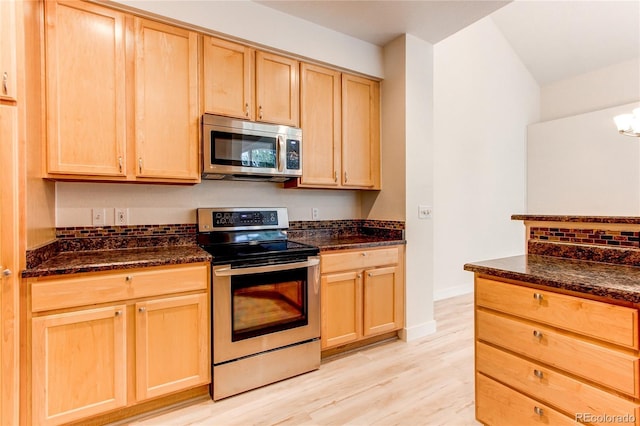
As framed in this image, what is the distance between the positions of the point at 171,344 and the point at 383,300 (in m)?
1.67

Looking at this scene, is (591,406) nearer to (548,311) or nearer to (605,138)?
(548,311)

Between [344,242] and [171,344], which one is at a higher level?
[344,242]

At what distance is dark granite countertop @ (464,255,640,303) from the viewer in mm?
→ 1177

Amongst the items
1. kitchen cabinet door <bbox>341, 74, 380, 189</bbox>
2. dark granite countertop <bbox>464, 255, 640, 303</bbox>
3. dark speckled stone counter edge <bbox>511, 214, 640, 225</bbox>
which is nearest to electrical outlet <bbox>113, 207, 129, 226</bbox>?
kitchen cabinet door <bbox>341, 74, 380, 189</bbox>

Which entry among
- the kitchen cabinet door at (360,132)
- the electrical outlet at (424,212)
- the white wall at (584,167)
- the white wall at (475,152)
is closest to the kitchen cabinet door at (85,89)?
the kitchen cabinet door at (360,132)

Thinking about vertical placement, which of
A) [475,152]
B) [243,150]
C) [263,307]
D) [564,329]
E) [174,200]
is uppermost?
[475,152]

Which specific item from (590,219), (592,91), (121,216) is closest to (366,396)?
(590,219)

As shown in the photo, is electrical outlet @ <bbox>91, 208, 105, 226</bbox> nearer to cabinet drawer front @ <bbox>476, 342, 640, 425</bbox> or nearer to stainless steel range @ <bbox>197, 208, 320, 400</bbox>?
stainless steel range @ <bbox>197, 208, 320, 400</bbox>

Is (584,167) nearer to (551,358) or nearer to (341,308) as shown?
(341,308)

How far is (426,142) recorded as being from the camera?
3016 millimetres

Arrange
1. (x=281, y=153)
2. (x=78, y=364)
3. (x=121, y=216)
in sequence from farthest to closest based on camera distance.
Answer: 1. (x=281, y=153)
2. (x=121, y=216)
3. (x=78, y=364)

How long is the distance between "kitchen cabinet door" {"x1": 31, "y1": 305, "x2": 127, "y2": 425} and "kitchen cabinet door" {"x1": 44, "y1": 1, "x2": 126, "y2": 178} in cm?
87

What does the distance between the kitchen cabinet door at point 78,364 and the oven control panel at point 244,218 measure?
95cm

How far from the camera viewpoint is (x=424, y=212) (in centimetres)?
301
